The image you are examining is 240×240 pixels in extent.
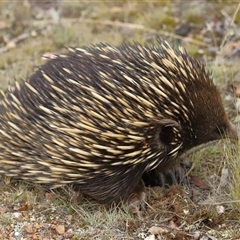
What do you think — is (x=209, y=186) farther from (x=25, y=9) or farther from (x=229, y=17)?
(x=25, y=9)

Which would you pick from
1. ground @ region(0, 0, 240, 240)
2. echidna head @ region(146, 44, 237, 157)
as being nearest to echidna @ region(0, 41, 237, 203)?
echidna head @ region(146, 44, 237, 157)

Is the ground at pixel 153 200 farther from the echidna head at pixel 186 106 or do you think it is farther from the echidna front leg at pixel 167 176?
the echidna head at pixel 186 106

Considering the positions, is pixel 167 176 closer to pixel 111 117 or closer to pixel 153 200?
pixel 153 200

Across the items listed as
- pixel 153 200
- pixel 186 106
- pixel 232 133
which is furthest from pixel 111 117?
pixel 232 133

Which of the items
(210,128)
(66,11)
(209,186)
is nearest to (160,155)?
(210,128)

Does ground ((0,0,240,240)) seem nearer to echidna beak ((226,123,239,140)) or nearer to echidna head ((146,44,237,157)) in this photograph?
echidna beak ((226,123,239,140))

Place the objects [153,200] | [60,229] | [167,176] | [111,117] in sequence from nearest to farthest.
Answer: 1. [111,117]
2. [60,229]
3. [153,200]
4. [167,176]

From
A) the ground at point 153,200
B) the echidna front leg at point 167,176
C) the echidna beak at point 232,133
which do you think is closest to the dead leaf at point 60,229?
the ground at point 153,200

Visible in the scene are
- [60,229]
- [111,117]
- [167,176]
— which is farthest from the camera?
[167,176]
